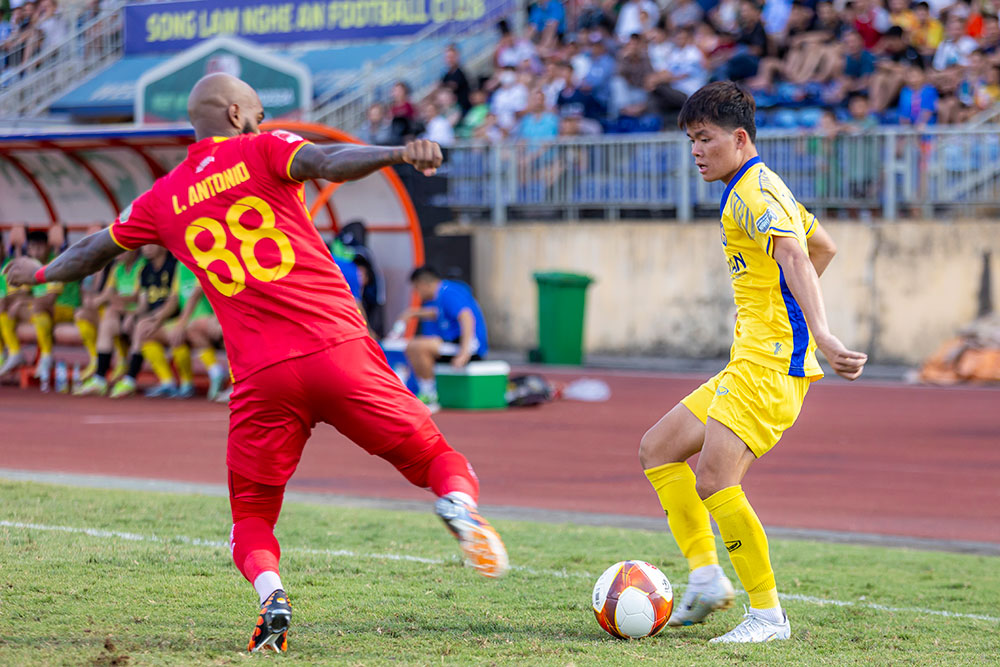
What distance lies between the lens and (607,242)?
20.6 meters

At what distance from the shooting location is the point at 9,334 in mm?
17234

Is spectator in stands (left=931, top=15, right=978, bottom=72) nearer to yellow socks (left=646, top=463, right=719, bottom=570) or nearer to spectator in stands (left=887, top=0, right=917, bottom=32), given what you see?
spectator in stands (left=887, top=0, right=917, bottom=32)

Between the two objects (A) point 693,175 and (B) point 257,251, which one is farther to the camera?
(A) point 693,175

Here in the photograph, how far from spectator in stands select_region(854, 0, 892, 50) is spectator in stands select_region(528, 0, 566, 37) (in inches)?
228

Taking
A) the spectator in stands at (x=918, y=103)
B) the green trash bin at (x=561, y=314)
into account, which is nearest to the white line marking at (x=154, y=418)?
the green trash bin at (x=561, y=314)

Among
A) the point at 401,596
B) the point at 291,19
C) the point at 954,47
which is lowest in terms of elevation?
the point at 401,596

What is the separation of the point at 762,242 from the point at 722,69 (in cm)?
Result: 1619

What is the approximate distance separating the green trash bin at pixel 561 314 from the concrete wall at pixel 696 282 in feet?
3.45

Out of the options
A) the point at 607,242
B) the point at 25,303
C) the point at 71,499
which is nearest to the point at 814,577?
the point at 71,499

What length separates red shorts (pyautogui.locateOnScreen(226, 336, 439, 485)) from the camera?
4766mm

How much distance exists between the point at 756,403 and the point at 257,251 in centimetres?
187

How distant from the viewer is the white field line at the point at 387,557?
5848 mm

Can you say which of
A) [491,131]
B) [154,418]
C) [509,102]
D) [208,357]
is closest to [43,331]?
[208,357]

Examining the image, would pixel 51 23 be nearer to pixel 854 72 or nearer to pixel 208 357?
pixel 208 357
